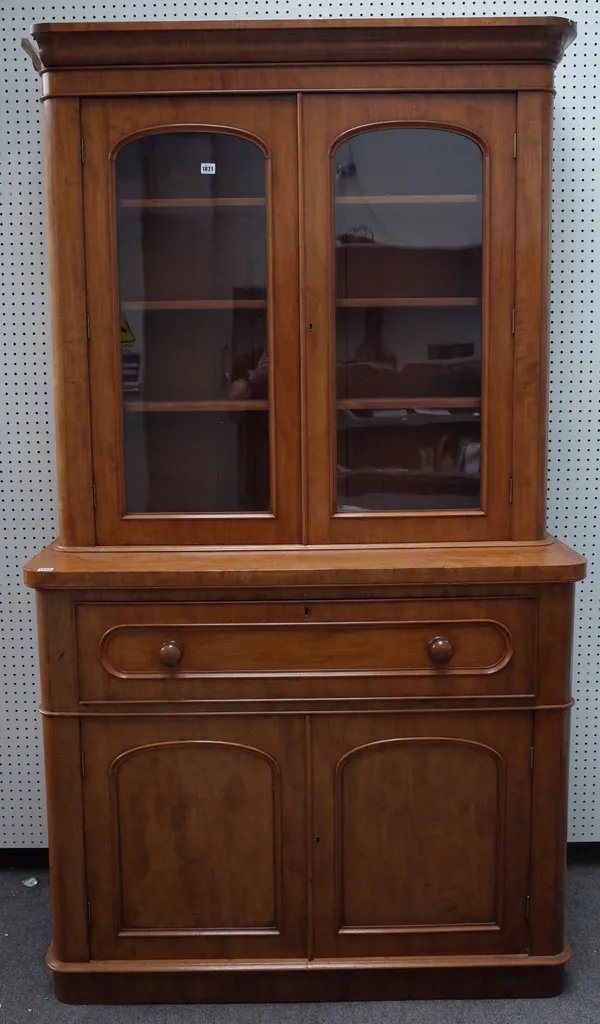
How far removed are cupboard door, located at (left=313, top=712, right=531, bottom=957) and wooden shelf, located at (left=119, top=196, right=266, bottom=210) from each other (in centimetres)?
124

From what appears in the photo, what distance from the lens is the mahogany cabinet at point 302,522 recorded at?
2.02 meters

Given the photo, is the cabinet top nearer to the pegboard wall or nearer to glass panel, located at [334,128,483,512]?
glass panel, located at [334,128,483,512]

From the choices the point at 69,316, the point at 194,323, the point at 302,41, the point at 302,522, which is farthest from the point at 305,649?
the point at 302,41

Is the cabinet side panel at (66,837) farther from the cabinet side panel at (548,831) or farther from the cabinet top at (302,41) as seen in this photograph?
the cabinet top at (302,41)

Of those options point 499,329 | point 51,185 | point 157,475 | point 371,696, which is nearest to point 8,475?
point 157,475

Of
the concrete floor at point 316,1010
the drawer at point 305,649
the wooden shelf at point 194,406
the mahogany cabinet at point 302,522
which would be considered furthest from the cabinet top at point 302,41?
the concrete floor at point 316,1010

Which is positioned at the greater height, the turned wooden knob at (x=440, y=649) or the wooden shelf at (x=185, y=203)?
the wooden shelf at (x=185, y=203)

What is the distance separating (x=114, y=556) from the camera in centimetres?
210

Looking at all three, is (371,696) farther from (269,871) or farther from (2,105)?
(2,105)

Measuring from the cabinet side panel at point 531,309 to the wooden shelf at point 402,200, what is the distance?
13cm

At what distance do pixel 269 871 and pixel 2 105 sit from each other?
218cm

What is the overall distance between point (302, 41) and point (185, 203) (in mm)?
445

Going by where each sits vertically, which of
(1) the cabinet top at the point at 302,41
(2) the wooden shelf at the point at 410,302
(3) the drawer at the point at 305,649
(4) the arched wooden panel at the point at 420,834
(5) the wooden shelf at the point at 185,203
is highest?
(1) the cabinet top at the point at 302,41

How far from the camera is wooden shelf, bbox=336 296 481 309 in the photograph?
2109 mm
